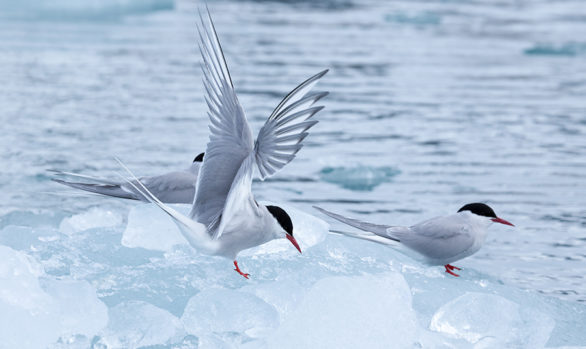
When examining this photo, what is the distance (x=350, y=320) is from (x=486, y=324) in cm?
→ 55

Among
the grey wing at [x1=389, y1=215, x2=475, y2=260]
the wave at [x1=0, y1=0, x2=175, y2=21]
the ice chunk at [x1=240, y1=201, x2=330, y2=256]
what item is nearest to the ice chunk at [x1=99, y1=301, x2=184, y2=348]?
the ice chunk at [x1=240, y1=201, x2=330, y2=256]

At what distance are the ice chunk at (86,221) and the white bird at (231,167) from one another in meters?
1.01

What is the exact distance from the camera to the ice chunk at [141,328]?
10.9 feet

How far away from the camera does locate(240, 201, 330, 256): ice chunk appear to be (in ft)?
13.7

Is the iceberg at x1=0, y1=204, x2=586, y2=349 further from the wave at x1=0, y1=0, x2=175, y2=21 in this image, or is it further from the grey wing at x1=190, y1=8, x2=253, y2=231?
the wave at x1=0, y1=0, x2=175, y2=21

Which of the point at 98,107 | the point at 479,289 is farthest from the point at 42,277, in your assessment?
the point at 98,107

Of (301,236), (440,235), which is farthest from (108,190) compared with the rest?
(440,235)

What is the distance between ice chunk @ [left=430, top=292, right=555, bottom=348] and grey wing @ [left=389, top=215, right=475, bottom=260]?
1.23 feet

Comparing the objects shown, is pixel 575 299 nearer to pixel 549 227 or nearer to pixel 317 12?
pixel 549 227

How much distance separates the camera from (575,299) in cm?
419

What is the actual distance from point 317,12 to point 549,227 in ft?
49.1

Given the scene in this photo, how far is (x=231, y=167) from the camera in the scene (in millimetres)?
3477

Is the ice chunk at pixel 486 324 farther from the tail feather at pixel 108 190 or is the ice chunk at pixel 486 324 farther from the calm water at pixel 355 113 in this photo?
the tail feather at pixel 108 190

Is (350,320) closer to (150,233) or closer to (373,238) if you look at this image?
Result: (373,238)
